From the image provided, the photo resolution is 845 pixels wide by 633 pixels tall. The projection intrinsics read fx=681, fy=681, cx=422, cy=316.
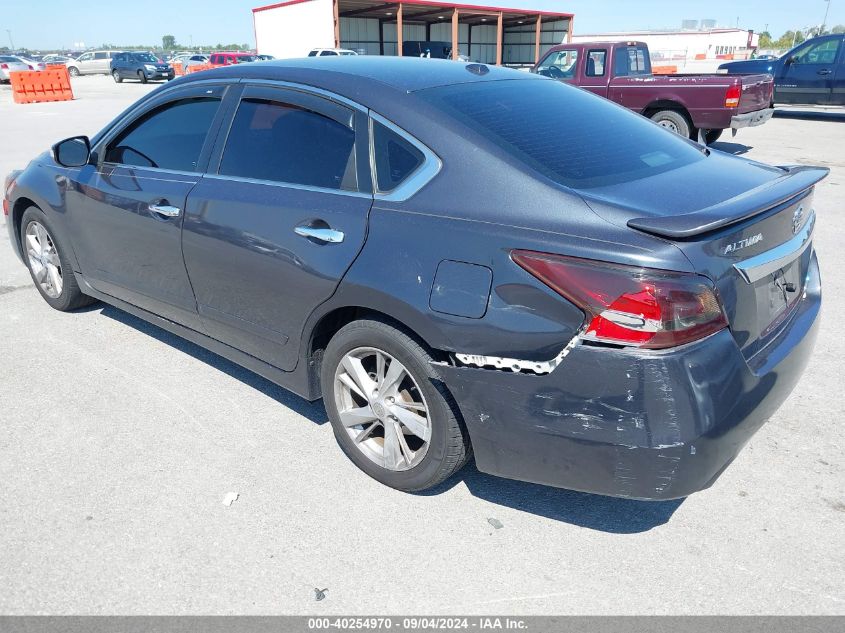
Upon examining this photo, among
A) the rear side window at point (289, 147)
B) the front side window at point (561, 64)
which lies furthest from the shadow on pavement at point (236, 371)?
the front side window at point (561, 64)

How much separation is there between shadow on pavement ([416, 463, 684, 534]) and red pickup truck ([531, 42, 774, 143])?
9648mm

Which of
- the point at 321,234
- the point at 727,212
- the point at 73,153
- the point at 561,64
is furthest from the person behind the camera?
the point at 561,64

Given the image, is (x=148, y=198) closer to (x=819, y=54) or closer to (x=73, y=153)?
(x=73, y=153)

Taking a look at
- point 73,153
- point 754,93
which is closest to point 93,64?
point 754,93

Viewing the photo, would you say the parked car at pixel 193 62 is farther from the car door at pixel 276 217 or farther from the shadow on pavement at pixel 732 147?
the car door at pixel 276 217

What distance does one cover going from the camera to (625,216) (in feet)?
7.24

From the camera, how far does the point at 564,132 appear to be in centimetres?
288

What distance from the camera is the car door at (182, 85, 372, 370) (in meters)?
2.83

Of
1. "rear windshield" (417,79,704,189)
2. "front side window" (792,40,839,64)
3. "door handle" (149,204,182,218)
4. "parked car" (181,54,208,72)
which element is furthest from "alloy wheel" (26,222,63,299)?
"parked car" (181,54,208,72)

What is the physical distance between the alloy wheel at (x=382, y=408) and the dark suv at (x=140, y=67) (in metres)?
39.4

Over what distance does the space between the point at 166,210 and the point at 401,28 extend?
39762 mm

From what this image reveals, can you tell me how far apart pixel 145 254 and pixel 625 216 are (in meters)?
2.73

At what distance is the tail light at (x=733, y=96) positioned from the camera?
36.0ft

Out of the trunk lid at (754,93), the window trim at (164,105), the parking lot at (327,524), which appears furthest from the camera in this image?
the trunk lid at (754,93)
